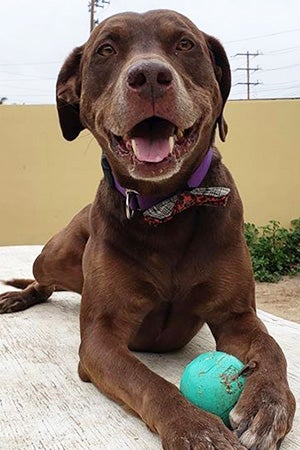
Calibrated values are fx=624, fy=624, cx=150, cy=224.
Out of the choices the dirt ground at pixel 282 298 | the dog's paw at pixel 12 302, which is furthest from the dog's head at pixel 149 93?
the dirt ground at pixel 282 298

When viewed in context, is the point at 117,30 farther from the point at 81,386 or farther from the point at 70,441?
the point at 70,441

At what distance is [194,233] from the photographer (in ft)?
7.93

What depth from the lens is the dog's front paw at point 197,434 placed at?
1.62m

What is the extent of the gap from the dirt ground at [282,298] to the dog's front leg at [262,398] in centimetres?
463

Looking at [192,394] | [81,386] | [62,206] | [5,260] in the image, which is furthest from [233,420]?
[62,206]

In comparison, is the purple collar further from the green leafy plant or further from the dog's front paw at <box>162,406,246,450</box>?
the green leafy plant

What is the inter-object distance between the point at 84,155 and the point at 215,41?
232 inches

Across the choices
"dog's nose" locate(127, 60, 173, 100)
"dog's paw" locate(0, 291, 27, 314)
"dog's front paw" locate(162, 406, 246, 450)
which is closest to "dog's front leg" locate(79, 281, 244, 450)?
"dog's front paw" locate(162, 406, 246, 450)

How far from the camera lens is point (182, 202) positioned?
94.0 inches

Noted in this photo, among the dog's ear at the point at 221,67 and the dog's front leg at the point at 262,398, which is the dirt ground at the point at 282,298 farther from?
the dog's front leg at the point at 262,398

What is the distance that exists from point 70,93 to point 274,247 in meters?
6.47

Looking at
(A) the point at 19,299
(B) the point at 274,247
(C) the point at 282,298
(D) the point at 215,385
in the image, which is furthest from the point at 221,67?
(B) the point at 274,247

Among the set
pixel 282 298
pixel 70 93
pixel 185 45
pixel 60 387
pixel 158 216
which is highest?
pixel 185 45

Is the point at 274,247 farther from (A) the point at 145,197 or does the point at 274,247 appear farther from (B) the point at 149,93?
(B) the point at 149,93
